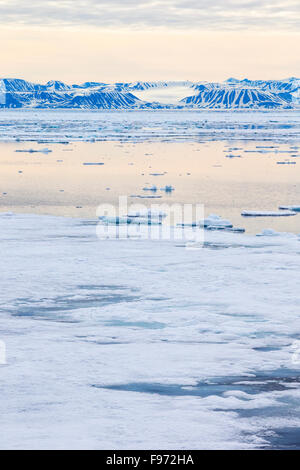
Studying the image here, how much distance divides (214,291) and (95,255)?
2.30m

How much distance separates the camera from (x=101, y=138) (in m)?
39.8

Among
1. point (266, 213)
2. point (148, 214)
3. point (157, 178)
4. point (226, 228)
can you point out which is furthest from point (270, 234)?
point (157, 178)

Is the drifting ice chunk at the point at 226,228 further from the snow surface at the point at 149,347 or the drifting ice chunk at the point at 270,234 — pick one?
the snow surface at the point at 149,347

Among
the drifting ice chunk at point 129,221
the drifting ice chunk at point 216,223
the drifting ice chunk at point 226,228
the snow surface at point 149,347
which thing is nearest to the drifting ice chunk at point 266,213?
the drifting ice chunk at point 216,223

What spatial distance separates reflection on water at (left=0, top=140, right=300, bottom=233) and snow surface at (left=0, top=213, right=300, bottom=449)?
370 centimetres

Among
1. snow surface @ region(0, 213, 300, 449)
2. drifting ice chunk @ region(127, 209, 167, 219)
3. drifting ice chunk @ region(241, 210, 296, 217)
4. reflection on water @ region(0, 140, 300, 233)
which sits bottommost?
snow surface @ region(0, 213, 300, 449)

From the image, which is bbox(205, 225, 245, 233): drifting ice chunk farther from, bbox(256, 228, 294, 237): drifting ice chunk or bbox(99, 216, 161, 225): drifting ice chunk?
bbox(99, 216, 161, 225): drifting ice chunk

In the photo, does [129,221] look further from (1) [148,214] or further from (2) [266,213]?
(2) [266,213]

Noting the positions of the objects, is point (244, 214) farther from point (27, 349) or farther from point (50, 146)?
point (50, 146)

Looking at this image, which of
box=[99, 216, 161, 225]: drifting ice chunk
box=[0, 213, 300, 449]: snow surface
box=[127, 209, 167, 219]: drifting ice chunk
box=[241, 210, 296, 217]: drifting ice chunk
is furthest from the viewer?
box=[241, 210, 296, 217]: drifting ice chunk

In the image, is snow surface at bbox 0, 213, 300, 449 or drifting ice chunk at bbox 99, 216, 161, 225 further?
drifting ice chunk at bbox 99, 216, 161, 225

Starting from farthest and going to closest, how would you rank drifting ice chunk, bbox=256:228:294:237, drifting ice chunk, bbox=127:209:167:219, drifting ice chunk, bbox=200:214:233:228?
1. drifting ice chunk, bbox=127:209:167:219
2. drifting ice chunk, bbox=200:214:233:228
3. drifting ice chunk, bbox=256:228:294:237

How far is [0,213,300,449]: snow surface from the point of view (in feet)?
14.2

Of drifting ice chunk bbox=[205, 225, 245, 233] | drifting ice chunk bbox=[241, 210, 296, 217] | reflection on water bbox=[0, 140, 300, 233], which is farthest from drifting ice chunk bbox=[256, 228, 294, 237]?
drifting ice chunk bbox=[241, 210, 296, 217]
